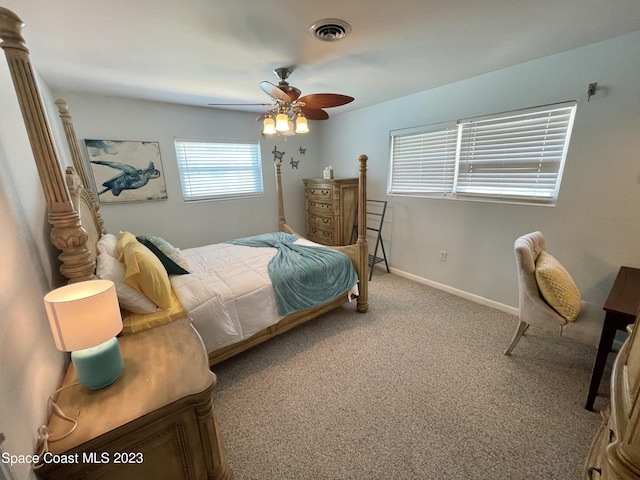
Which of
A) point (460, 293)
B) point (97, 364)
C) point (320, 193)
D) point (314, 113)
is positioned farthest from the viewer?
point (320, 193)

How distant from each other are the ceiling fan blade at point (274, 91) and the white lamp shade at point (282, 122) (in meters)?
0.12

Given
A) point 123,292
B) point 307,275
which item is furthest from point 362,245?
point 123,292

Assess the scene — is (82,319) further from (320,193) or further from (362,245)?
(320,193)

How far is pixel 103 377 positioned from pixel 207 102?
3215 millimetres

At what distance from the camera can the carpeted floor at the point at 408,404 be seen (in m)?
1.35

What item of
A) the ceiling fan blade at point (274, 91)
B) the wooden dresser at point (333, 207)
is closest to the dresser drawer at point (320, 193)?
the wooden dresser at point (333, 207)

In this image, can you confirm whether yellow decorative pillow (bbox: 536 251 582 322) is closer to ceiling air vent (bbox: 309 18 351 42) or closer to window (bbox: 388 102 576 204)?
window (bbox: 388 102 576 204)

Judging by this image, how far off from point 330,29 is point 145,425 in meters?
2.19

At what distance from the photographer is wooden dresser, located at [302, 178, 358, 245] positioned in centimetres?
380

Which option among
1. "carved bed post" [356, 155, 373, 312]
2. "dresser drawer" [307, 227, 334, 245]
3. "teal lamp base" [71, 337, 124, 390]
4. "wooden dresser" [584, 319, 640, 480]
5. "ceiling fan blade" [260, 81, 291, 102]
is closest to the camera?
"wooden dresser" [584, 319, 640, 480]

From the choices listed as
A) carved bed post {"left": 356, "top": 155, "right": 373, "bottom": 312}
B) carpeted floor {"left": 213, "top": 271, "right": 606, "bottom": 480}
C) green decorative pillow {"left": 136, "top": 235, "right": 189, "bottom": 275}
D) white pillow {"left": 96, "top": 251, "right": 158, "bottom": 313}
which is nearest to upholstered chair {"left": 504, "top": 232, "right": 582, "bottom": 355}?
carpeted floor {"left": 213, "top": 271, "right": 606, "bottom": 480}

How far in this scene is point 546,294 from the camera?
5.64ft

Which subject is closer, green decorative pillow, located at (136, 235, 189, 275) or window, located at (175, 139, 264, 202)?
green decorative pillow, located at (136, 235, 189, 275)

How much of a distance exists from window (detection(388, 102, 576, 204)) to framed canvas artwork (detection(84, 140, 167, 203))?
10.3ft
